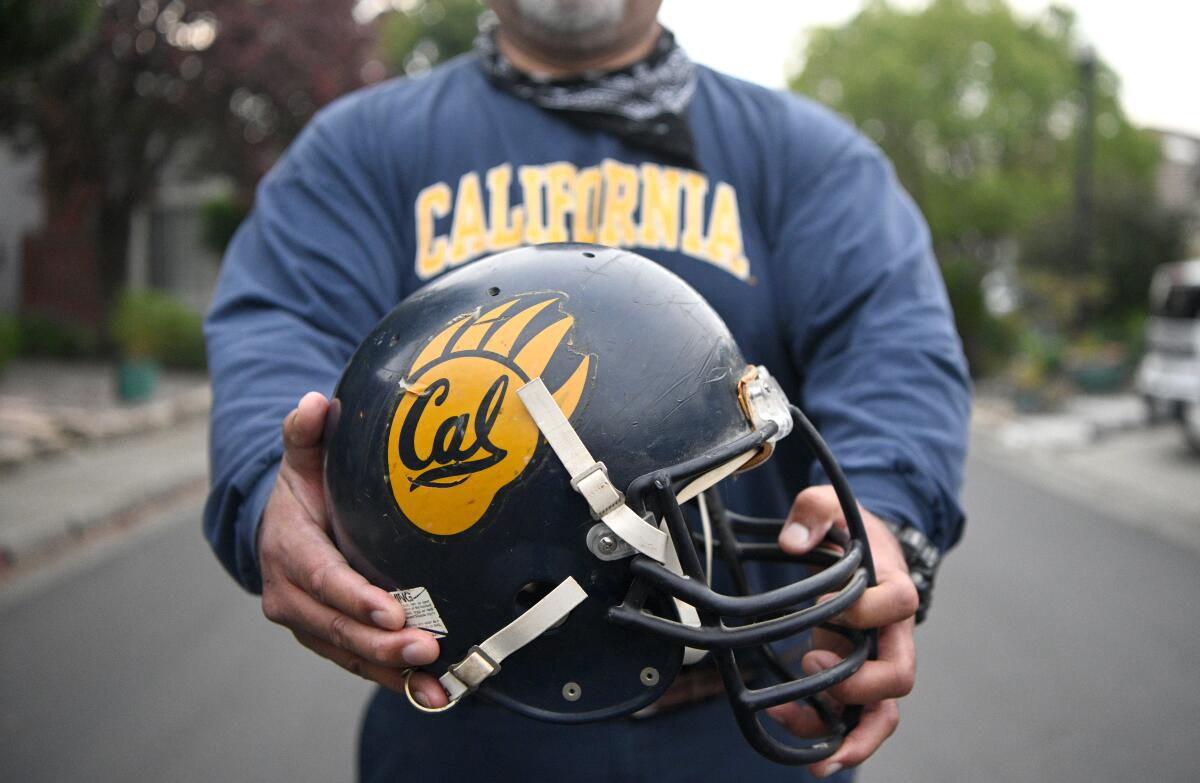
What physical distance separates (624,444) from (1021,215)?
30549 millimetres

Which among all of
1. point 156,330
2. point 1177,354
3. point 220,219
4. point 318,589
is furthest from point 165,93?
point 318,589

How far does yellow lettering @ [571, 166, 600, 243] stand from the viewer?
1.86 metres

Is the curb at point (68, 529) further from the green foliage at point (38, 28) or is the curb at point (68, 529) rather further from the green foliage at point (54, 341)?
the green foliage at point (54, 341)

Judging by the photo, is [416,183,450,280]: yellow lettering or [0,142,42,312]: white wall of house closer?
[416,183,450,280]: yellow lettering

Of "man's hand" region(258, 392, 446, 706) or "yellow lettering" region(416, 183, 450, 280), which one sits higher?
"yellow lettering" region(416, 183, 450, 280)

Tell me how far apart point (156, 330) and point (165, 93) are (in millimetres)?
3650

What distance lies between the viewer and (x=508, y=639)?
139 centimetres

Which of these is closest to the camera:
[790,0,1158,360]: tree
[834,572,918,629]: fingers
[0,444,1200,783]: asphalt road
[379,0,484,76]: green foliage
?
[834,572,918,629]: fingers

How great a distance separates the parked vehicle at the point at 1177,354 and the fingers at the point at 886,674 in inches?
457

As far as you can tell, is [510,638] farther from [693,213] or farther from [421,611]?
[693,213]

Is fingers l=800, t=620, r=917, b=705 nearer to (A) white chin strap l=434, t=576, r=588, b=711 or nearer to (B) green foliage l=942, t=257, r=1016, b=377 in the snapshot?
(A) white chin strap l=434, t=576, r=588, b=711

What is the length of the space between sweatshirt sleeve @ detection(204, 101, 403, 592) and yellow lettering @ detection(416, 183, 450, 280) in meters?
0.06

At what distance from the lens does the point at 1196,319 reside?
12648 mm

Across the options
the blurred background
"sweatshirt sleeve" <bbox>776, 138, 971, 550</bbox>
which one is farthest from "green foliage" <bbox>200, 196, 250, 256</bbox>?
"sweatshirt sleeve" <bbox>776, 138, 971, 550</bbox>
